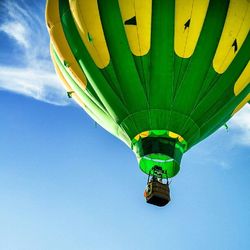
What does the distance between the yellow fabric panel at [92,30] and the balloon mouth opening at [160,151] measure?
66.0 inches

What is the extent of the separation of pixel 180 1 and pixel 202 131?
2.53 meters

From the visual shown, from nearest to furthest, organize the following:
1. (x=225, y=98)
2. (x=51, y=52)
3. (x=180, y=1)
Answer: (x=180, y=1)
(x=225, y=98)
(x=51, y=52)

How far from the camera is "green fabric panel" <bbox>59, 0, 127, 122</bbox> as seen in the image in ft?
30.3

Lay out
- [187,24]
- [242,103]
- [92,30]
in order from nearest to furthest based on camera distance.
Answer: [187,24], [92,30], [242,103]

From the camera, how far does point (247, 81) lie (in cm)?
975

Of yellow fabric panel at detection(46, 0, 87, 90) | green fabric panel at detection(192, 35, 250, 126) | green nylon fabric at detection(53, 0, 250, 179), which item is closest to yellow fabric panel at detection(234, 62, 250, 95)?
green fabric panel at detection(192, 35, 250, 126)

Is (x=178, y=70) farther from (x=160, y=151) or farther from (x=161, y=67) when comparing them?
(x=160, y=151)

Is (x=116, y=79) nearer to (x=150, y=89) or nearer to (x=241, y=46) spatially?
(x=150, y=89)

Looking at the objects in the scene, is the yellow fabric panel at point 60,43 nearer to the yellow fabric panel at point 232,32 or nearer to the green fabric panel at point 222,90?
the green fabric panel at point 222,90

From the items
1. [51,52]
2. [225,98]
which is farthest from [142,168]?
[51,52]

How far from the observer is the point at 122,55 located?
9.14m

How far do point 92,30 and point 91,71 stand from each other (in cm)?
79

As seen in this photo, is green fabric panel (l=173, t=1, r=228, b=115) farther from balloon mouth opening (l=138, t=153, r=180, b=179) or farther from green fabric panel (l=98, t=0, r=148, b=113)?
balloon mouth opening (l=138, t=153, r=180, b=179)

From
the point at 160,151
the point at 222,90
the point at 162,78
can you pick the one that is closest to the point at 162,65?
the point at 162,78
